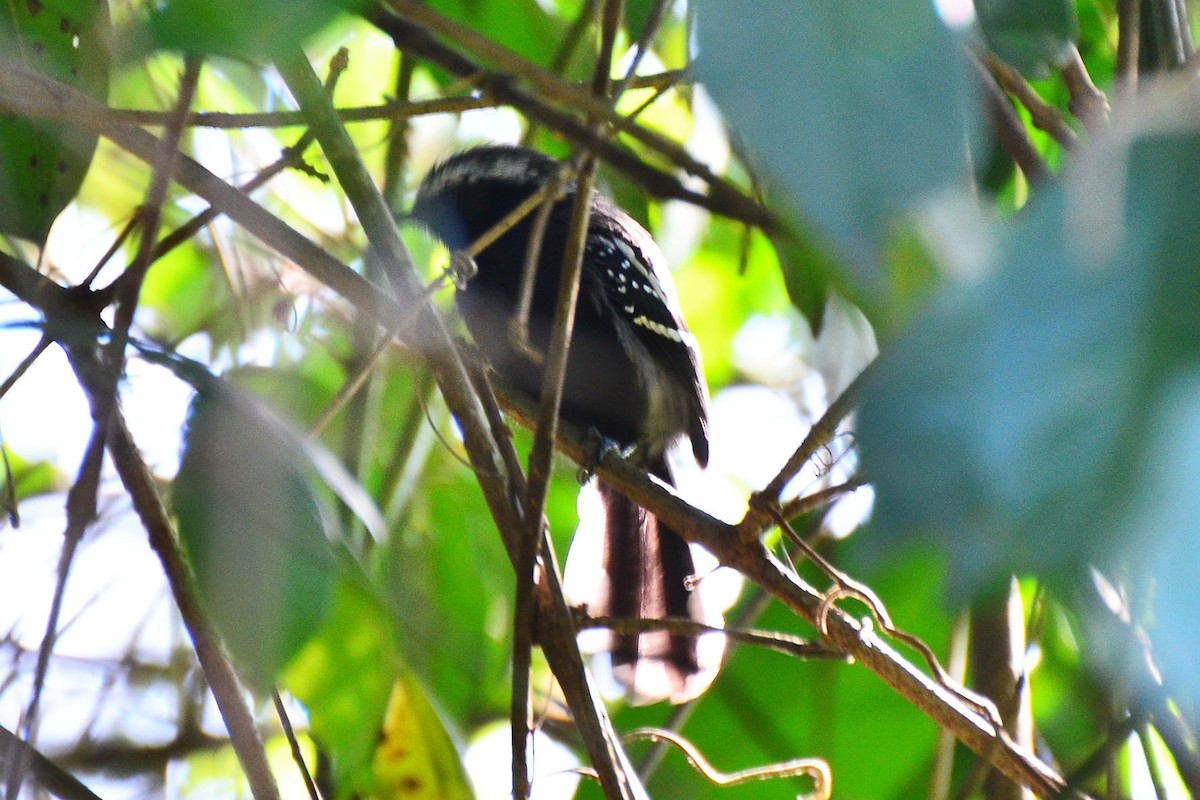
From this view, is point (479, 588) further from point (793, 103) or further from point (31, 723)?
point (793, 103)

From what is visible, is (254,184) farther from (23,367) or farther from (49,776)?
(49,776)

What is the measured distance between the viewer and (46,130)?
1.37 meters

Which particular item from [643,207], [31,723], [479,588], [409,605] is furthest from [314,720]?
[643,207]

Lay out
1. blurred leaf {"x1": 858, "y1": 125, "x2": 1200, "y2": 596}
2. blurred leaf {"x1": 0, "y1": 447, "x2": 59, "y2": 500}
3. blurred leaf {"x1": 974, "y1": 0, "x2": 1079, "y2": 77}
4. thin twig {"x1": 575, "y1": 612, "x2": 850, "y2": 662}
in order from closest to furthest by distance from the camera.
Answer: blurred leaf {"x1": 858, "y1": 125, "x2": 1200, "y2": 596}
blurred leaf {"x1": 974, "y1": 0, "x2": 1079, "y2": 77}
thin twig {"x1": 575, "y1": 612, "x2": 850, "y2": 662}
blurred leaf {"x1": 0, "y1": 447, "x2": 59, "y2": 500}

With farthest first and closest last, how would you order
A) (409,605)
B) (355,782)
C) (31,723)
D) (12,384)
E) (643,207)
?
(643,207), (409,605), (355,782), (12,384), (31,723)

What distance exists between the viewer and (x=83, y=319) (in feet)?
4.10

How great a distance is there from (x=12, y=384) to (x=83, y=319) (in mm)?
98

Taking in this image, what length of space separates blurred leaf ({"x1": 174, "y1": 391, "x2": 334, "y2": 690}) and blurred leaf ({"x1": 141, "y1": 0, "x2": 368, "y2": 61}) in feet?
1.03

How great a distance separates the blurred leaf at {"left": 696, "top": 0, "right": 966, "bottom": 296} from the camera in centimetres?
42

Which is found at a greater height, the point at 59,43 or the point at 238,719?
the point at 59,43

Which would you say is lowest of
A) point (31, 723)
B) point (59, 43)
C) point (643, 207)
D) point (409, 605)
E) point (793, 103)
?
point (793, 103)

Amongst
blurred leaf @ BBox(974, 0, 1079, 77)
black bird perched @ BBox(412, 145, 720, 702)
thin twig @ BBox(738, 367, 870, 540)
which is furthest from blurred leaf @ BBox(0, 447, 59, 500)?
blurred leaf @ BBox(974, 0, 1079, 77)

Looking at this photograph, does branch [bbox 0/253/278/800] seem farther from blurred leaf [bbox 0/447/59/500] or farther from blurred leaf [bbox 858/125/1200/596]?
blurred leaf [bbox 0/447/59/500]

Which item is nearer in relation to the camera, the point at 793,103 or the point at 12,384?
the point at 793,103
